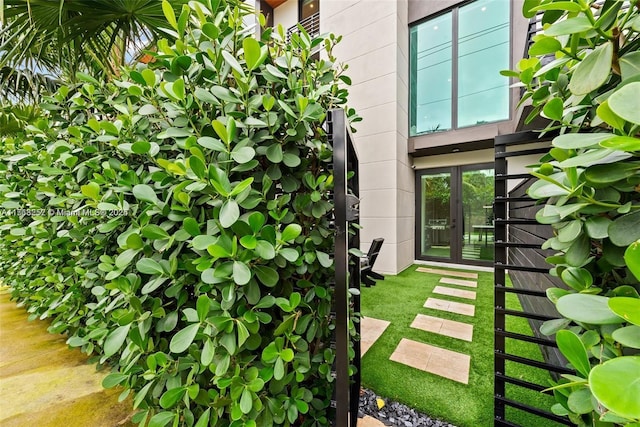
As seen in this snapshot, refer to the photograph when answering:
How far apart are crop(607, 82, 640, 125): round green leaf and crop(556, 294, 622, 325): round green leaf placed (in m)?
0.31

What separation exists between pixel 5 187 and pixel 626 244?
3.09 m

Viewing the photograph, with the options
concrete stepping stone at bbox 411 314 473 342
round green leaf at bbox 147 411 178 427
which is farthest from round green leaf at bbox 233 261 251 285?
concrete stepping stone at bbox 411 314 473 342

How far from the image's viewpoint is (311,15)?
6.76m

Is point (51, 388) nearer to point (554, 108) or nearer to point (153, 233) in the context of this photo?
point (153, 233)

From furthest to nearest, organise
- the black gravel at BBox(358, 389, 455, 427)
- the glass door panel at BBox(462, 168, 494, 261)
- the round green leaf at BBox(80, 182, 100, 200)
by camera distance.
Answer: the glass door panel at BBox(462, 168, 494, 261)
the black gravel at BBox(358, 389, 455, 427)
the round green leaf at BBox(80, 182, 100, 200)

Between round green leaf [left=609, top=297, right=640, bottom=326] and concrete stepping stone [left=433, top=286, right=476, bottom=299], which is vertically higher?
round green leaf [left=609, top=297, right=640, bottom=326]

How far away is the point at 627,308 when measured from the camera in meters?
0.33

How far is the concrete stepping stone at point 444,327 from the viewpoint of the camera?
8.38ft

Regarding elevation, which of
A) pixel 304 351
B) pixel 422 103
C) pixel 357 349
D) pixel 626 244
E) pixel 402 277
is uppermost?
pixel 422 103

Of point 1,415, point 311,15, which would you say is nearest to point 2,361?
point 1,415

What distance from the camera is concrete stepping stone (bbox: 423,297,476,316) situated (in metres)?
3.13

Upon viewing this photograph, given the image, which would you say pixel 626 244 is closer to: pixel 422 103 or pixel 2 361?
pixel 2 361

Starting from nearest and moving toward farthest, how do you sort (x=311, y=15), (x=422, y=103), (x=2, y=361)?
1. (x=2, y=361)
2. (x=422, y=103)
3. (x=311, y=15)

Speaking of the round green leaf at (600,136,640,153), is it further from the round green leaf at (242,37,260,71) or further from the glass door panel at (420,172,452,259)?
the glass door panel at (420,172,452,259)
